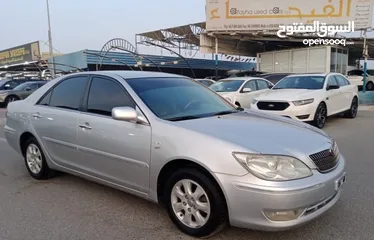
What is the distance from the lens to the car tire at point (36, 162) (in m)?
4.92

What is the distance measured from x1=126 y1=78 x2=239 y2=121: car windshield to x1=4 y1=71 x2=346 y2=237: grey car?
13mm

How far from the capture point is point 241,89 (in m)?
12.4

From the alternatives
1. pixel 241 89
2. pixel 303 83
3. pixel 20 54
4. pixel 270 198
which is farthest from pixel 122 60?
pixel 270 198

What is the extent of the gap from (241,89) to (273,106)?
3.39 meters

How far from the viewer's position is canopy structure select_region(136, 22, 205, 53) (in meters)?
34.3

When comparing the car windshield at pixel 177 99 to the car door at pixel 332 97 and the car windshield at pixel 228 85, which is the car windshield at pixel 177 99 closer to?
the car door at pixel 332 97

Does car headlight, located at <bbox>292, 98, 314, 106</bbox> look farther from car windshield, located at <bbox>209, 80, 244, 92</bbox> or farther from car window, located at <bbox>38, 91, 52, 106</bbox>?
car window, located at <bbox>38, 91, 52, 106</bbox>

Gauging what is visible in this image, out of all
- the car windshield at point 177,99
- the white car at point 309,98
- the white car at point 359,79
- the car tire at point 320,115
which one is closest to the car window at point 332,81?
the white car at point 309,98

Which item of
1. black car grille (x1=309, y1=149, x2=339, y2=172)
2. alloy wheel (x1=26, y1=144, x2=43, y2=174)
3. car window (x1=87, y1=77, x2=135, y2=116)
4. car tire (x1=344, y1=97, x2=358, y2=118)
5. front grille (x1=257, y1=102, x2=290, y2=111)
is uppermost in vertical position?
car window (x1=87, y1=77, x2=135, y2=116)

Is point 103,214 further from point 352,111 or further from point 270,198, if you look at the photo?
point 352,111

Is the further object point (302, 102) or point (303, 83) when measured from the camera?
point (303, 83)

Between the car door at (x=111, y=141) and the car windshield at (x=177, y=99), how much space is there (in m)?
0.21

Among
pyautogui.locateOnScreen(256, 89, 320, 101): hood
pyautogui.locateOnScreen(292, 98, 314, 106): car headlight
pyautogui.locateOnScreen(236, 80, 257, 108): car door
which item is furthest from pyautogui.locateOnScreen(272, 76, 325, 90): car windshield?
pyautogui.locateOnScreen(236, 80, 257, 108): car door

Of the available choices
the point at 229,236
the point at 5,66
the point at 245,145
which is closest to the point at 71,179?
the point at 229,236
